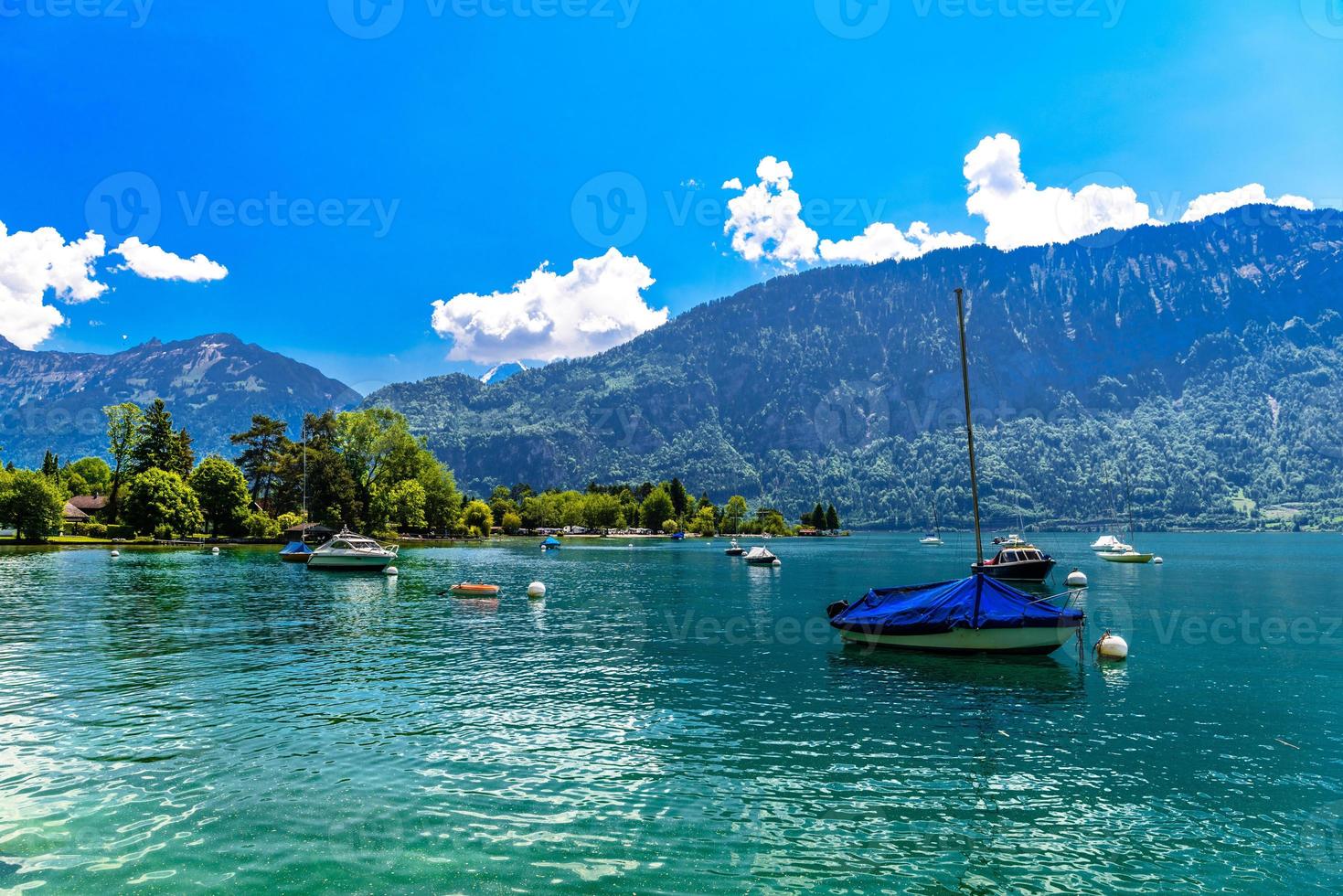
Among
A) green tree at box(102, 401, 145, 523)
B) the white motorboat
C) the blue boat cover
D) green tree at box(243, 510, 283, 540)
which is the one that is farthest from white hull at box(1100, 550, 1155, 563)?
green tree at box(102, 401, 145, 523)

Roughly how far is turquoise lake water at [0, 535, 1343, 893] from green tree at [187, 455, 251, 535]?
99643 mm

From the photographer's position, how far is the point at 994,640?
35.4 meters

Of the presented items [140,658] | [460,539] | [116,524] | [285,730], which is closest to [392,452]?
[460,539]

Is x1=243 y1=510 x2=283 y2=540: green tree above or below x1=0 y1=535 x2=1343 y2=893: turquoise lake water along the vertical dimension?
above

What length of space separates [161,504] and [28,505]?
746 inches

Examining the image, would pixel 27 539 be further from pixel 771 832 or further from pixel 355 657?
pixel 771 832

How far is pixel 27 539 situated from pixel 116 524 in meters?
17.7

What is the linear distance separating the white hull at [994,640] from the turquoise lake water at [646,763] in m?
Result: 0.73

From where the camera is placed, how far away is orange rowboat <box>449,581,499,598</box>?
208 ft

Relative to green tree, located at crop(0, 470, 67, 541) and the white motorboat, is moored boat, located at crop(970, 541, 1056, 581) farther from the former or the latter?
green tree, located at crop(0, 470, 67, 541)

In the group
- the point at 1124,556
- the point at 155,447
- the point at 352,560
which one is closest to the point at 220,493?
the point at 155,447

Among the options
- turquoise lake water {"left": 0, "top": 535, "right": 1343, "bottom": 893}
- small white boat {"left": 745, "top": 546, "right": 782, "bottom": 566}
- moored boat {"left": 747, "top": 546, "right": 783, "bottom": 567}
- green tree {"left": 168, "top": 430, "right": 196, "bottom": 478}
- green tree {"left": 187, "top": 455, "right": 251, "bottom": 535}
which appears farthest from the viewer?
green tree {"left": 168, "top": 430, "right": 196, "bottom": 478}

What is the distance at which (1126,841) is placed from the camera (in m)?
14.9

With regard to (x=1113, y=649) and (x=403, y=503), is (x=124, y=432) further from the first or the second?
(x=1113, y=649)
